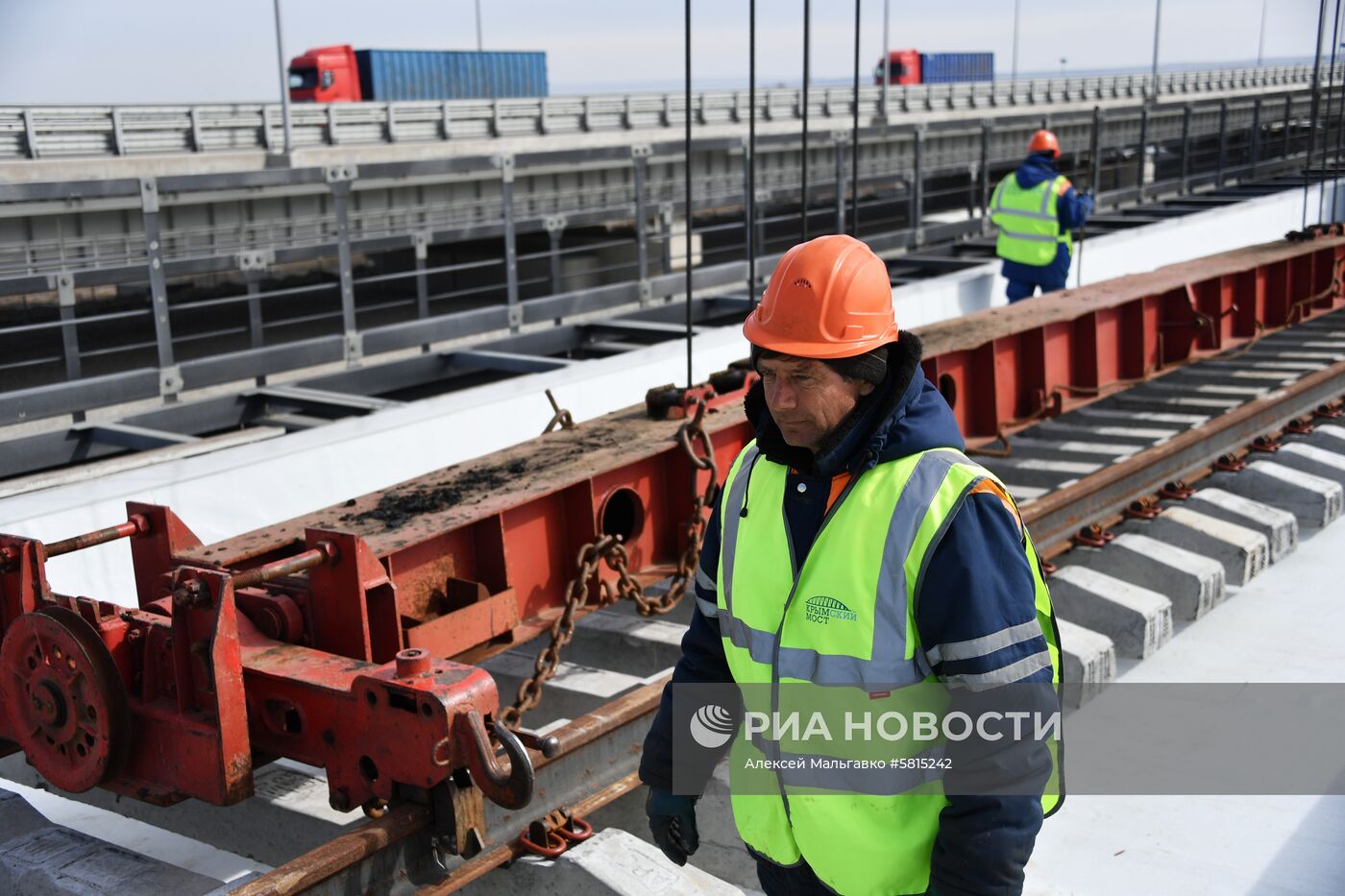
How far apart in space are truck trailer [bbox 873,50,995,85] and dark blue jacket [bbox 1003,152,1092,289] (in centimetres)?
5839

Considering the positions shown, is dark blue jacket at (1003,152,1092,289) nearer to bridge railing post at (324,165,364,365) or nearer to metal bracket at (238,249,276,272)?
bridge railing post at (324,165,364,365)

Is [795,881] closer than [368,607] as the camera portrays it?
Yes

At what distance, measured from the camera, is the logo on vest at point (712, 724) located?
309cm

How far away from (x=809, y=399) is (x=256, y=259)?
957 cm

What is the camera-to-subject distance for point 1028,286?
1345 centimetres

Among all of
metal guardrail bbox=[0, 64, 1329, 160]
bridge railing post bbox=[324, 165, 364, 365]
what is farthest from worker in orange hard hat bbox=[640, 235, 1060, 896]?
metal guardrail bbox=[0, 64, 1329, 160]

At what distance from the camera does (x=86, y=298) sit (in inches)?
897

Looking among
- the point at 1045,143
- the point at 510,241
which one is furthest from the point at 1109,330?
the point at 510,241

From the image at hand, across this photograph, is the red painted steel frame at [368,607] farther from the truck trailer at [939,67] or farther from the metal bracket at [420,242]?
the truck trailer at [939,67]

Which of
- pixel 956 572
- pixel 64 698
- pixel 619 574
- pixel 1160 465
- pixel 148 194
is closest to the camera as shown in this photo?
pixel 956 572

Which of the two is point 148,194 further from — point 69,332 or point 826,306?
point 826,306

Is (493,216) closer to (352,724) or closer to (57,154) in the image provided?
(57,154)

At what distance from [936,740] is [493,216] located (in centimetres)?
2132

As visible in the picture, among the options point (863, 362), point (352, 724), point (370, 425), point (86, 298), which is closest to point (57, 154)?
point (86, 298)
